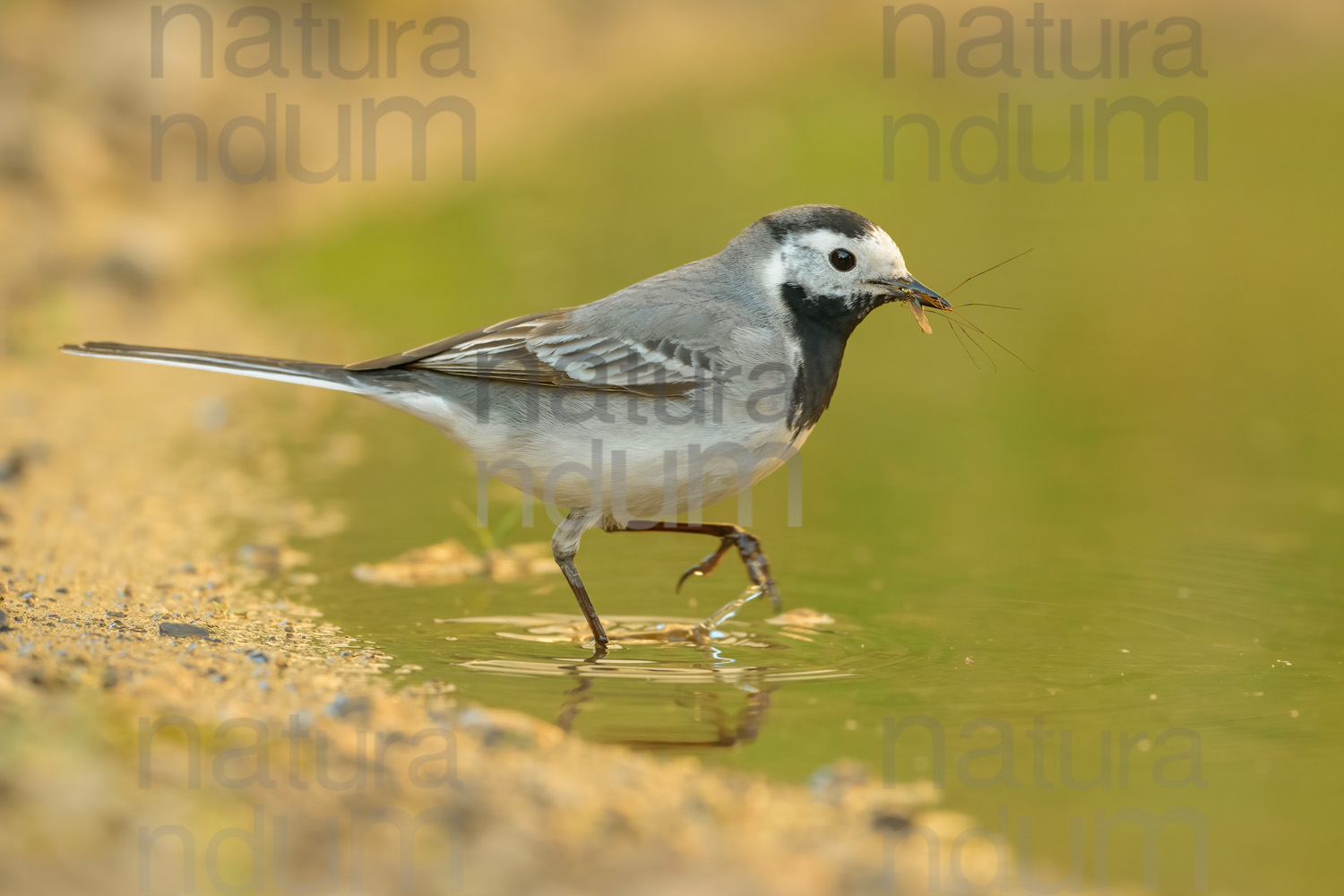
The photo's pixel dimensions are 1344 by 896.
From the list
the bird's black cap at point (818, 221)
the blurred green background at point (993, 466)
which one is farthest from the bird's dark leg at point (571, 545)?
the bird's black cap at point (818, 221)

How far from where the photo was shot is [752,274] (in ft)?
20.7

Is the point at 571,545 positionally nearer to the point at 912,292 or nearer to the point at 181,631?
the point at 181,631

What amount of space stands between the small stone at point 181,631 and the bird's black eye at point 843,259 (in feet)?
9.53

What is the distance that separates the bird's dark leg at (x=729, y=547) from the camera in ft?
20.5

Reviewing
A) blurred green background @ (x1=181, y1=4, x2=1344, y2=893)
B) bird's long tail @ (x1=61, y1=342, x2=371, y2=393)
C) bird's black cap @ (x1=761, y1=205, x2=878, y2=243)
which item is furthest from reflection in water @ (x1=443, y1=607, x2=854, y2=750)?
bird's black cap @ (x1=761, y1=205, x2=878, y2=243)

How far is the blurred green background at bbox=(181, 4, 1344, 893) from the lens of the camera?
16.3ft

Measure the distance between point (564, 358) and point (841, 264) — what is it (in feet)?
4.00

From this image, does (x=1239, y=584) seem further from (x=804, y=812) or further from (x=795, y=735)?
(x=804, y=812)

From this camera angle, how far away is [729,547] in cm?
649

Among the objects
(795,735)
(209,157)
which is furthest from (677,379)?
(209,157)

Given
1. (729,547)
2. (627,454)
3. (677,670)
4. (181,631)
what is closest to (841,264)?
(627,454)

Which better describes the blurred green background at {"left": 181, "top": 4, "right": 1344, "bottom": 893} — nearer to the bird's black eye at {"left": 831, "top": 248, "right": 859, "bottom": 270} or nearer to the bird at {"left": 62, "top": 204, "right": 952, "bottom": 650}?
the bird at {"left": 62, "top": 204, "right": 952, "bottom": 650}

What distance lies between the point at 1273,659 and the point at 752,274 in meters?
2.57

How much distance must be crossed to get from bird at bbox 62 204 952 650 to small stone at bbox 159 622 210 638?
1.08 metres
